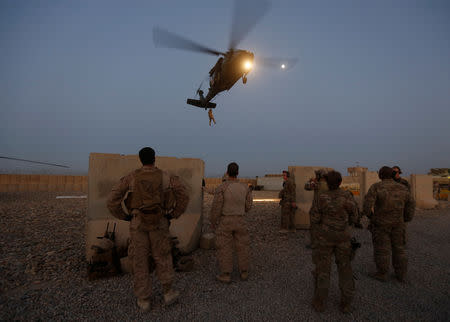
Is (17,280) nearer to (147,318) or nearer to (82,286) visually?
(82,286)

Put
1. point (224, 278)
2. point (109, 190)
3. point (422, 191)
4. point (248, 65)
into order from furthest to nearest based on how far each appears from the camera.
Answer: point (422, 191), point (248, 65), point (109, 190), point (224, 278)

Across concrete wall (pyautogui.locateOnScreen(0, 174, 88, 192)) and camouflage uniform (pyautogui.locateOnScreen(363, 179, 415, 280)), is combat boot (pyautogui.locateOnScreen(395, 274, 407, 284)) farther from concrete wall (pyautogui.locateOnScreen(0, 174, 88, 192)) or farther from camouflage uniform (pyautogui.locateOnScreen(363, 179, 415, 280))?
concrete wall (pyautogui.locateOnScreen(0, 174, 88, 192))

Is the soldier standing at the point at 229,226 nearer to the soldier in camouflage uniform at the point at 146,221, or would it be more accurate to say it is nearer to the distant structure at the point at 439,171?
the soldier in camouflage uniform at the point at 146,221

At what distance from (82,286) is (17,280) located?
1.15 m

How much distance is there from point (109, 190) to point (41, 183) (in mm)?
21124

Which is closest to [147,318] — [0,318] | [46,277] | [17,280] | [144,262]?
[144,262]

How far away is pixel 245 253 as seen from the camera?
3.97 m

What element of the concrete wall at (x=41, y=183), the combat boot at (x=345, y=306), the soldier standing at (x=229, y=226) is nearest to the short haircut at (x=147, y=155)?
the soldier standing at (x=229, y=226)

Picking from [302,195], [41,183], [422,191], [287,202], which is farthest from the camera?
[41,183]

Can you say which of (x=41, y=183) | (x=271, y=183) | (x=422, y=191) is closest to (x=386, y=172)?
(x=422, y=191)

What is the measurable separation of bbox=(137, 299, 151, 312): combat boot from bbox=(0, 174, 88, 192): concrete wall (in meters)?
22.2

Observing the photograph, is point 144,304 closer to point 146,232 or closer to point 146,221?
point 146,232

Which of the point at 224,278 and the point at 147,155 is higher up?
the point at 147,155

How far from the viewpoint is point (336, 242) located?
299cm
